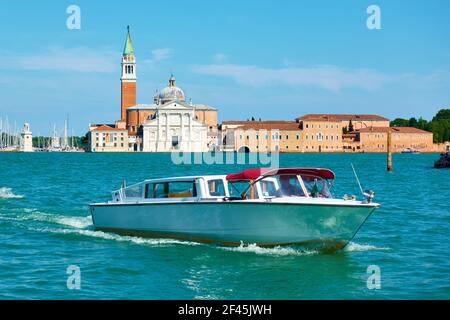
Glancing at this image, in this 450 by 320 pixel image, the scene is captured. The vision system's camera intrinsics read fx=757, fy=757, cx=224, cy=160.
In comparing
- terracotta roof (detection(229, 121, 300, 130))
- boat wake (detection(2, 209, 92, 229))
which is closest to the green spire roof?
terracotta roof (detection(229, 121, 300, 130))

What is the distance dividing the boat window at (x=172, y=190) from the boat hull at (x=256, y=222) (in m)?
0.25

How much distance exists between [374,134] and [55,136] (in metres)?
66.2

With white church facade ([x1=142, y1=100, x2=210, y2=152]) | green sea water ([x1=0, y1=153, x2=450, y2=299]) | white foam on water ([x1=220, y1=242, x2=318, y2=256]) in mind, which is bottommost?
green sea water ([x1=0, y1=153, x2=450, y2=299])

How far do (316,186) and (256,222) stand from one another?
4.21ft

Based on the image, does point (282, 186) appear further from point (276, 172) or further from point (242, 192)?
point (242, 192)

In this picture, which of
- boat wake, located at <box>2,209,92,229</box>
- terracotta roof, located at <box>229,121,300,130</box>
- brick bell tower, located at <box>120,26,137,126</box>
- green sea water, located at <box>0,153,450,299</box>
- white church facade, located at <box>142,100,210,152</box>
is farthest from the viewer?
brick bell tower, located at <box>120,26,137,126</box>

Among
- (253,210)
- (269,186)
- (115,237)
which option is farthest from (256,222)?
(115,237)

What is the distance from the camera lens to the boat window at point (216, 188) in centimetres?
1361

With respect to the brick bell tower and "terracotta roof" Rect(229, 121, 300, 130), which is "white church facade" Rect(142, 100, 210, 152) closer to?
"terracotta roof" Rect(229, 121, 300, 130)

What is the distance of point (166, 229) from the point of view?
1417 centimetres

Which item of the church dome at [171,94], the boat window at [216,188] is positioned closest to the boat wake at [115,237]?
the boat window at [216,188]

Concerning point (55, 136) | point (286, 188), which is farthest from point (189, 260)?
point (55, 136)

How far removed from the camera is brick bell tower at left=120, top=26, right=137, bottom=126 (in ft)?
471
